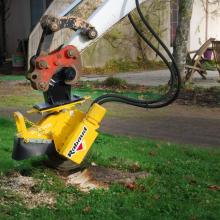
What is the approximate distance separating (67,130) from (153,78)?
456 inches

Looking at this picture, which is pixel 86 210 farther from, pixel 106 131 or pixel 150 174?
pixel 106 131

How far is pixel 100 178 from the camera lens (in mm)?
6223

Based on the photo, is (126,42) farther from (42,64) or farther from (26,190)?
(42,64)

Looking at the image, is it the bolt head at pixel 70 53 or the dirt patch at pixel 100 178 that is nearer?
the bolt head at pixel 70 53

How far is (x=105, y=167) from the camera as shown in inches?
264

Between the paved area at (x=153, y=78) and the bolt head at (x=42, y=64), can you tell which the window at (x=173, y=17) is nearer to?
the paved area at (x=153, y=78)

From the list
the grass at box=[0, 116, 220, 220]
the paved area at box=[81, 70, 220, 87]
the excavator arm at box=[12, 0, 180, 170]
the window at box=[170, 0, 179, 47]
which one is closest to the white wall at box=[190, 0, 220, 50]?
the window at box=[170, 0, 179, 47]

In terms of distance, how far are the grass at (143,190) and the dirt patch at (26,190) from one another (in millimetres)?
71

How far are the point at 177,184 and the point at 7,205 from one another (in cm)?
167

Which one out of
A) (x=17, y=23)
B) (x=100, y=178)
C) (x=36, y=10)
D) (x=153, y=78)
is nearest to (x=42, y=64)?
(x=100, y=178)

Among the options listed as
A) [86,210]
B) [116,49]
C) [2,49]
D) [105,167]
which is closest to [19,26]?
[2,49]

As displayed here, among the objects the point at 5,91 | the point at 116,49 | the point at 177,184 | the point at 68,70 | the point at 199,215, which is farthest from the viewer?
the point at 116,49

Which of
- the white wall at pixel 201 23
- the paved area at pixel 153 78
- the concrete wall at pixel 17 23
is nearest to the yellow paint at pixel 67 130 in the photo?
the paved area at pixel 153 78

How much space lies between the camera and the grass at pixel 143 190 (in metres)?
5.13
